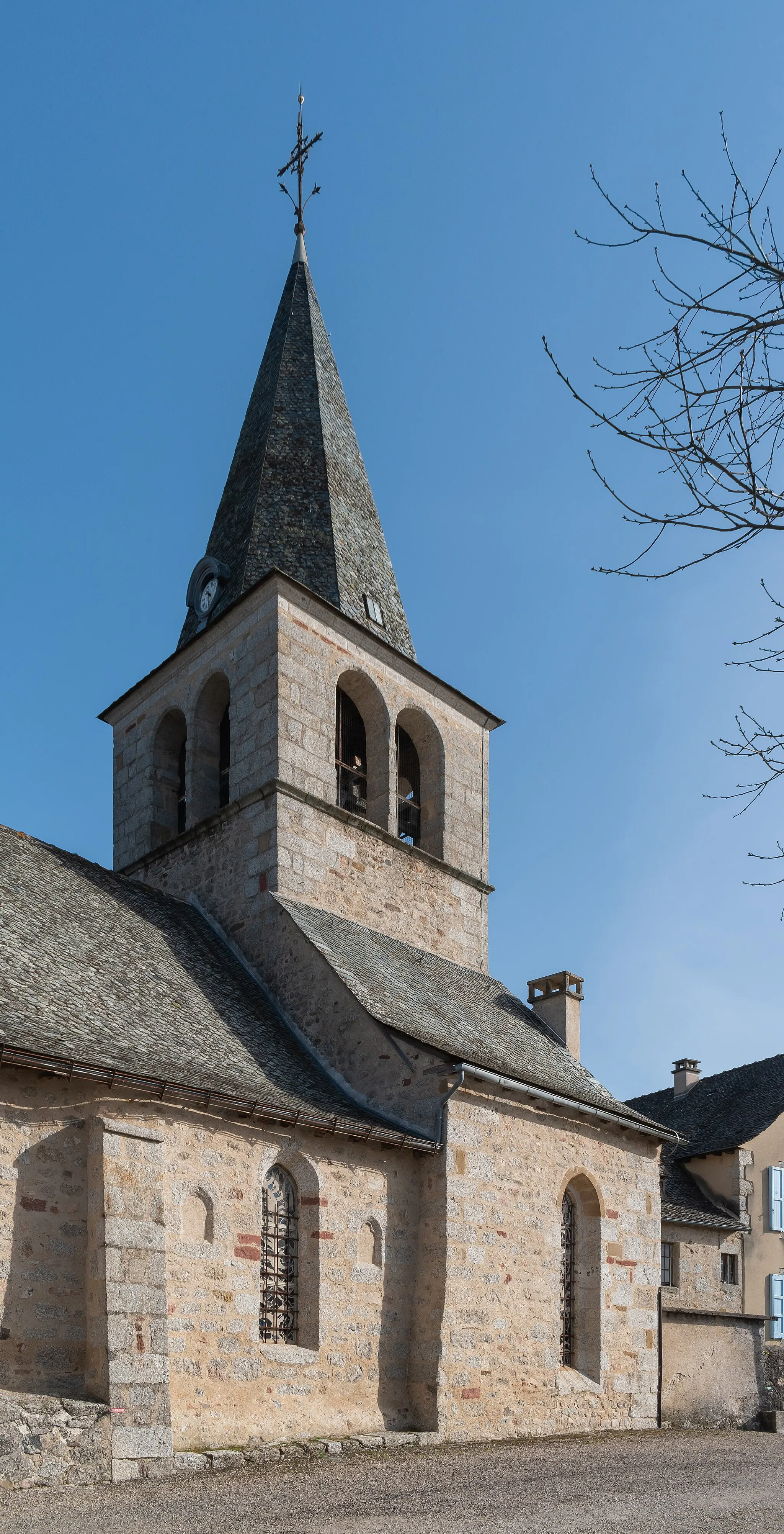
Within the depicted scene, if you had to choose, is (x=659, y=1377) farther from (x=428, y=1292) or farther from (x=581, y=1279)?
(x=428, y=1292)

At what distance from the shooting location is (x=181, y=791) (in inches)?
704

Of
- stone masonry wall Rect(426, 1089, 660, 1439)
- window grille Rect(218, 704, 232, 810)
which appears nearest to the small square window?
window grille Rect(218, 704, 232, 810)

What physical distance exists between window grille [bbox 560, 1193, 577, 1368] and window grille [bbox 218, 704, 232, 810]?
21.5 feet

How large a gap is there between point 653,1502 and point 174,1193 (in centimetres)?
413

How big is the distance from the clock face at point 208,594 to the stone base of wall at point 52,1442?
1147 centimetres

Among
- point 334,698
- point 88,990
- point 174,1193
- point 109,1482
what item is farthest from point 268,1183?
point 334,698

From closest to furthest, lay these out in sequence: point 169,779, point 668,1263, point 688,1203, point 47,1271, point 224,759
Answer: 1. point 47,1271
2. point 224,759
3. point 169,779
4. point 668,1263
5. point 688,1203

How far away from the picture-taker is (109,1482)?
27.2 feet

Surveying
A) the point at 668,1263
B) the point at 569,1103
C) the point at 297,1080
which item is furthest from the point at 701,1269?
the point at 297,1080

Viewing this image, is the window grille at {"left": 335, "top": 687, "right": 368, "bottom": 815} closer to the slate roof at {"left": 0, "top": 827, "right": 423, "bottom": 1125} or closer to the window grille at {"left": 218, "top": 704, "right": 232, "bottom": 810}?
the window grille at {"left": 218, "top": 704, "right": 232, "bottom": 810}

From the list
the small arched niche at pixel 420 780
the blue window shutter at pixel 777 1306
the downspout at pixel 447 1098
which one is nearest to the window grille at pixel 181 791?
the small arched niche at pixel 420 780

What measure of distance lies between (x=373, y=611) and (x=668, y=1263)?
10.7 m

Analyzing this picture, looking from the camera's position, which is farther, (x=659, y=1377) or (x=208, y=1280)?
(x=659, y=1377)

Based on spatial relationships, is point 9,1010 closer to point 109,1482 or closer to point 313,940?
point 109,1482
